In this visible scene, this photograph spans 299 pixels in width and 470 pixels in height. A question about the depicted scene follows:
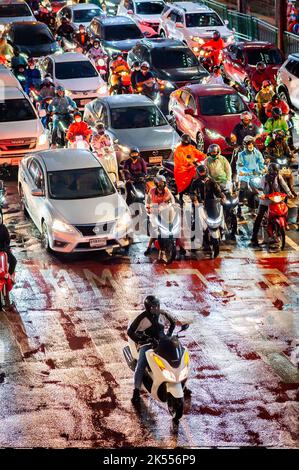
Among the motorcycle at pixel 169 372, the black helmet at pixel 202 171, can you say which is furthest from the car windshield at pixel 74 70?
the motorcycle at pixel 169 372

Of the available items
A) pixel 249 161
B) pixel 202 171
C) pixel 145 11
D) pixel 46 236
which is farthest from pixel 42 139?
pixel 145 11

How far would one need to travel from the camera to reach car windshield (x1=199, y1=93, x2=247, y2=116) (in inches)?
1139

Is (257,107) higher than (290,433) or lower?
lower

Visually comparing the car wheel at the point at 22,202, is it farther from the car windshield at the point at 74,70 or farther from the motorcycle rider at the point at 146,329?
the motorcycle rider at the point at 146,329

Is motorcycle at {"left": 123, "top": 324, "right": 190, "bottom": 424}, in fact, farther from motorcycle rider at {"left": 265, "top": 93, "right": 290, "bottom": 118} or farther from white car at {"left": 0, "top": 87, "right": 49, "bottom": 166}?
motorcycle rider at {"left": 265, "top": 93, "right": 290, "bottom": 118}

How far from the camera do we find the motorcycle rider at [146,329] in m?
Result: 14.6

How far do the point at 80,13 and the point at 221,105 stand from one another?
17298mm

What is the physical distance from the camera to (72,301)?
19.2m

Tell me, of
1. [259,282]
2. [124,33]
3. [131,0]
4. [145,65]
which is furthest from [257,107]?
[131,0]

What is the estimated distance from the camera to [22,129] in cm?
2770

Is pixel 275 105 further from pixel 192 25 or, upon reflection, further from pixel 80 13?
pixel 80 13

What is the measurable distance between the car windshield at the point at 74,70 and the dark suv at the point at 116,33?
4553 millimetres
